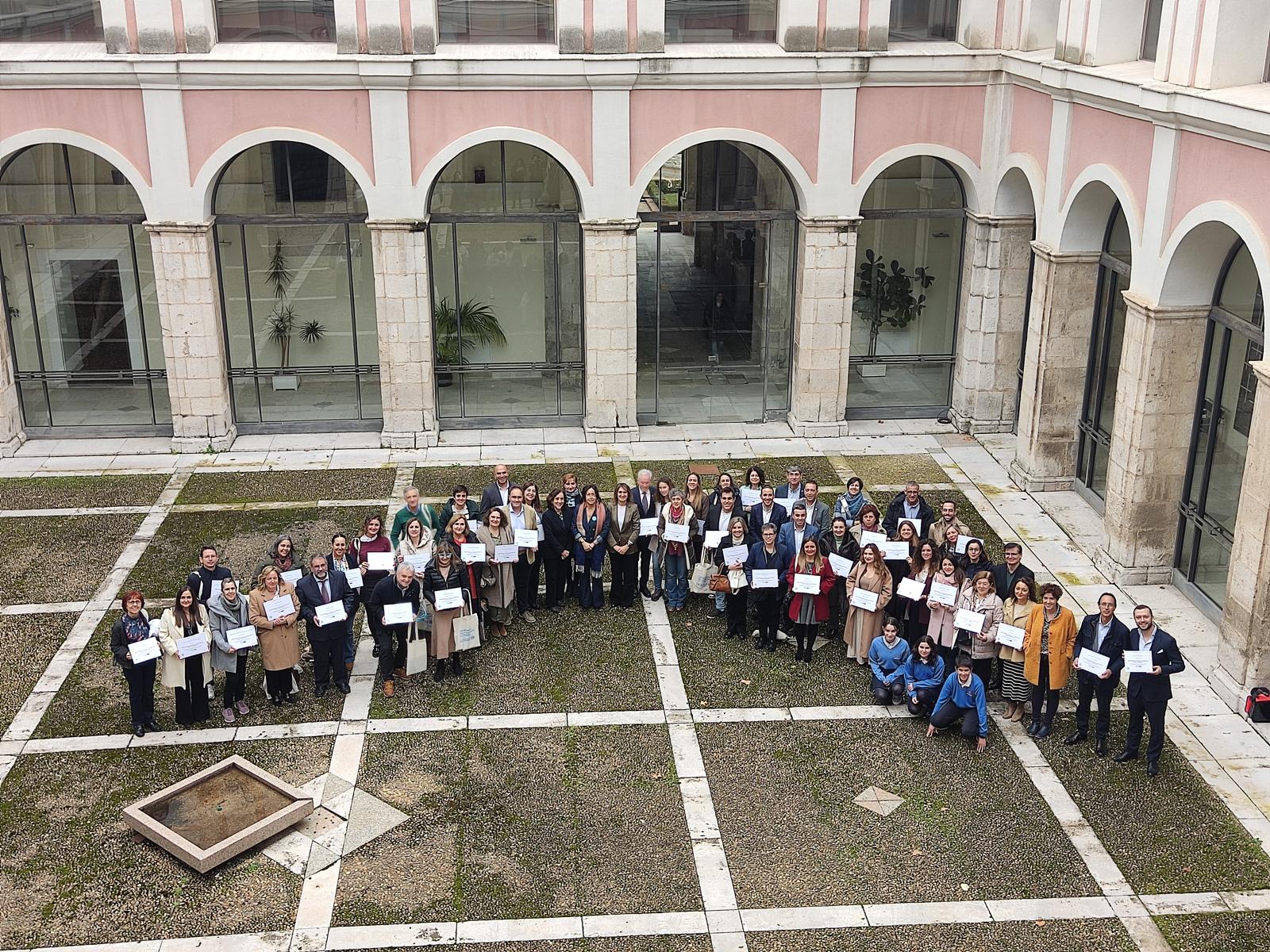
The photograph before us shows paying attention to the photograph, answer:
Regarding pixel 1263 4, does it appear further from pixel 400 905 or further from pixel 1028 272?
pixel 400 905

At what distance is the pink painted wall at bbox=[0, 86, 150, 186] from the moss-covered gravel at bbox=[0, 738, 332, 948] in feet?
38.1

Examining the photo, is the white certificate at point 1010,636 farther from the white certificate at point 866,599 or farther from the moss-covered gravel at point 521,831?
→ the moss-covered gravel at point 521,831

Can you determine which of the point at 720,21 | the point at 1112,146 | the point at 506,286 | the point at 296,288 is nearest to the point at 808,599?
the point at 1112,146

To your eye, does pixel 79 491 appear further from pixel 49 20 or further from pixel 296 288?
pixel 49 20

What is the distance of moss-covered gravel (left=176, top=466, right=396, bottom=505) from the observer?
22750 mm

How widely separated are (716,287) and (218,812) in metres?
14.2

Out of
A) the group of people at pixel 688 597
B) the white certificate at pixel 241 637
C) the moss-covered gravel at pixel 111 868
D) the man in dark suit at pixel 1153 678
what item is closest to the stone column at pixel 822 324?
the group of people at pixel 688 597

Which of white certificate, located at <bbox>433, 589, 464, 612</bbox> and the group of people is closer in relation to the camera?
the group of people

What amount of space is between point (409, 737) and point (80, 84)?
1327 cm

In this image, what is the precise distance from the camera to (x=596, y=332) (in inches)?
966

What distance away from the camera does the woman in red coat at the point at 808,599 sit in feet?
56.9

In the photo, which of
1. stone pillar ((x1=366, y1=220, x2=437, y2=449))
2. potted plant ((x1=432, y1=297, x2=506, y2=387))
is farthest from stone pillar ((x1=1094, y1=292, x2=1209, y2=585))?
stone pillar ((x1=366, y1=220, x2=437, y2=449))

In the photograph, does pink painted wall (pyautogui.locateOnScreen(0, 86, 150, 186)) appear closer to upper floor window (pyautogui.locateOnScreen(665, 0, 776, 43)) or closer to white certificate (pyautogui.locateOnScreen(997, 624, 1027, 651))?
upper floor window (pyautogui.locateOnScreen(665, 0, 776, 43))

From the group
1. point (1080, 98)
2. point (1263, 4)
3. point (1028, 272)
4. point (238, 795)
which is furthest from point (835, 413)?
point (238, 795)
